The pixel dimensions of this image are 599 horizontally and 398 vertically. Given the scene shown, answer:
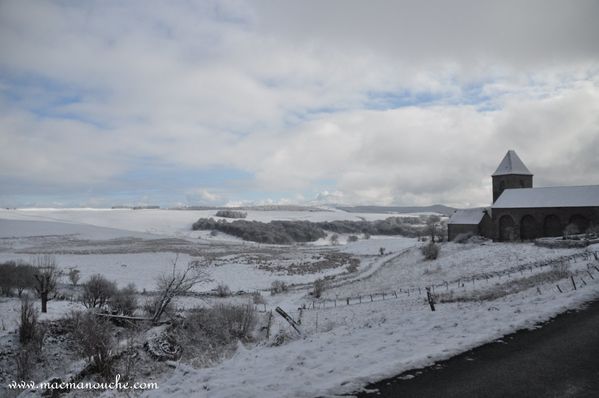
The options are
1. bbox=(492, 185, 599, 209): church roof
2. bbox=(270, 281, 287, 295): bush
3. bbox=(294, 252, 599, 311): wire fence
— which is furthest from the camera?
bbox=(492, 185, 599, 209): church roof

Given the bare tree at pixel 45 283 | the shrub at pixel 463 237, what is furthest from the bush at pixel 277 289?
the shrub at pixel 463 237

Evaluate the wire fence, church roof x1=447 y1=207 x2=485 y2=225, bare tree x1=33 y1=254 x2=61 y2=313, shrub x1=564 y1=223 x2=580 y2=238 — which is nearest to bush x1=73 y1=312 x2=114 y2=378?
bare tree x1=33 y1=254 x2=61 y2=313

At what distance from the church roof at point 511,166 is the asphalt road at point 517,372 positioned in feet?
182

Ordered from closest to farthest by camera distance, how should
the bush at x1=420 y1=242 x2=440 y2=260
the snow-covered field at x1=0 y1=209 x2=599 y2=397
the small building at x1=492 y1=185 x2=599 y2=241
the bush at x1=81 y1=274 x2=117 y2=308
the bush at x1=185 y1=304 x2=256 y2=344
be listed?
1. the snow-covered field at x1=0 y1=209 x2=599 y2=397
2. the bush at x1=185 y1=304 x2=256 y2=344
3. the bush at x1=81 y1=274 x2=117 y2=308
4. the bush at x1=420 y1=242 x2=440 y2=260
5. the small building at x1=492 y1=185 x2=599 y2=241

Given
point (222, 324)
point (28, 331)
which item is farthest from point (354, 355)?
point (28, 331)

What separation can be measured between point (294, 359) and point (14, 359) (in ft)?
32.4

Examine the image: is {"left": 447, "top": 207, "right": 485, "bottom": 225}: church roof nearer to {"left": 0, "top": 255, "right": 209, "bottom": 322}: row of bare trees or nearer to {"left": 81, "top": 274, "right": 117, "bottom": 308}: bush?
{"left": 0, "top": 255, "right": 209, "bottom": 322}: row of bare trees

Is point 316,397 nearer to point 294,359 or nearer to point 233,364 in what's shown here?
point 294,359

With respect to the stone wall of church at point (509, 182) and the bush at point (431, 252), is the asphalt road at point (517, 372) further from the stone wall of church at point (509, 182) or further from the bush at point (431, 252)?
the stone wall of church at point (509, 182)

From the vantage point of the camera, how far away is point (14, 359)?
12.7 m

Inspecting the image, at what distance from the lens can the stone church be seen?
45.1 m

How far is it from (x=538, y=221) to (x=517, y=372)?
47825mm

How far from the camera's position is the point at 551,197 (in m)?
48.2

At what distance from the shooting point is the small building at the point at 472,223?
181 feet
